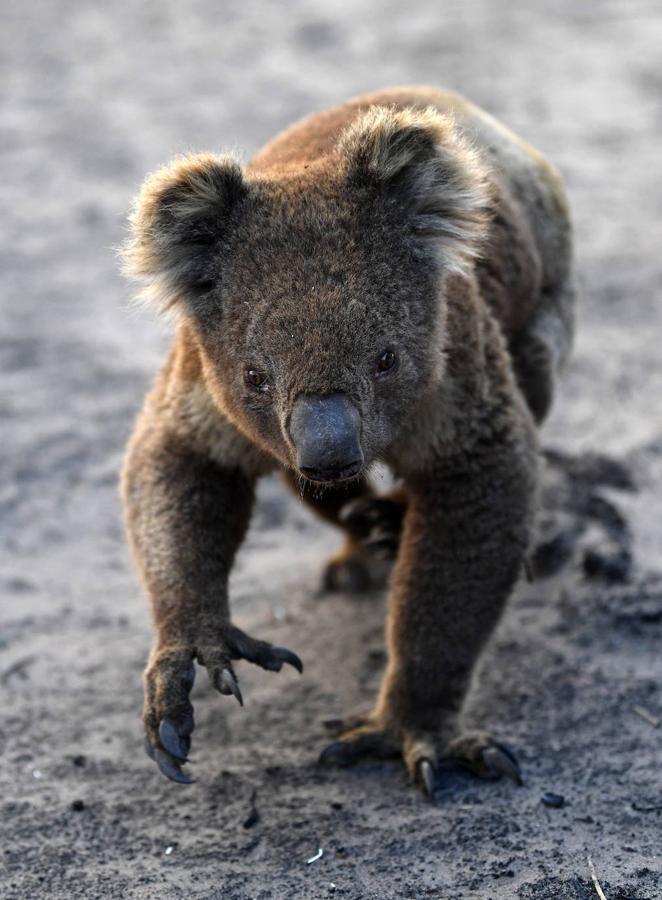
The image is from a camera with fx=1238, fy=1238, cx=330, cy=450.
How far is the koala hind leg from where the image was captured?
432 cm

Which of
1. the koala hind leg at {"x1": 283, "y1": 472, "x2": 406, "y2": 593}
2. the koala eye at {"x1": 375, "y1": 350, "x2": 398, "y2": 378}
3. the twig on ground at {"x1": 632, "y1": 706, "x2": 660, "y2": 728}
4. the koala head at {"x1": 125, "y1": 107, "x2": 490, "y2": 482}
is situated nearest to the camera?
the koala head at {"x1": 125, "y1": 107, "x2": 490, "y2": 482}

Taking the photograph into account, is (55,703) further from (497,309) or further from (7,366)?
(7,366)

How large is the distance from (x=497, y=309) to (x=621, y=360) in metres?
2.43

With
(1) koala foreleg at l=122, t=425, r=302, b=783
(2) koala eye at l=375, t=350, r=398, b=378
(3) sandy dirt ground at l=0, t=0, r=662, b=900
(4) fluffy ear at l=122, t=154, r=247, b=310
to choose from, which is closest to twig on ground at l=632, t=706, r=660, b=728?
(3) sandy dirt ground at l=0, t=0, r=662, b=900

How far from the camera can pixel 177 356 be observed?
3.73m

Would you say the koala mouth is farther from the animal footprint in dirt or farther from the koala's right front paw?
the animal footprint in dirt

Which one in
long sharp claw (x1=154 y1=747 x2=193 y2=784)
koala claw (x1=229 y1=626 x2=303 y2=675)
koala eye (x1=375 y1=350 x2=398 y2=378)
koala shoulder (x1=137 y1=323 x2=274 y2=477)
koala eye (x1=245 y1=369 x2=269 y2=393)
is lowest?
long sharp claw (x1=154 y1=747 x2=193 y2=784)

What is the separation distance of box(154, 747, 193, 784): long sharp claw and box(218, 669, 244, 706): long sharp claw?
0.23 metres

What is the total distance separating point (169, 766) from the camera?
3.25m

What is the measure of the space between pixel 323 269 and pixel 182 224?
1.49 feet

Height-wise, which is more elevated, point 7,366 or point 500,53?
point 500,53

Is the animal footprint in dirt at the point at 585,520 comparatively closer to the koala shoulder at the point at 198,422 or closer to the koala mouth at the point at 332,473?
the koala shoulder at the point at 198,422

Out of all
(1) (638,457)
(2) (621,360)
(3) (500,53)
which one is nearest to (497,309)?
(1) (638,457)

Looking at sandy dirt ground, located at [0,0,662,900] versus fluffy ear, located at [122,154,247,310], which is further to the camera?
sandy dirt ground, located at [0,0,662,900]
